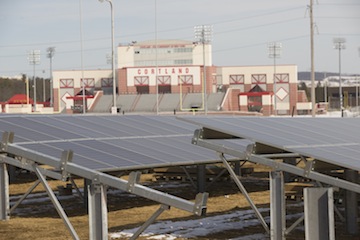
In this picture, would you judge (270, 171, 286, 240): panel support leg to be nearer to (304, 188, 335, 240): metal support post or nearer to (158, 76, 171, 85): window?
(304, 188, 335, 240): metal support post

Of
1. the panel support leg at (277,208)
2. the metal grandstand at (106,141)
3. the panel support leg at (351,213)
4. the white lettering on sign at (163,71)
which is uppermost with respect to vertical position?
the white lettering on sign at (163,71)

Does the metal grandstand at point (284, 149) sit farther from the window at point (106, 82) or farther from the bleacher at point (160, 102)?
Result: the window at point (106, 82)

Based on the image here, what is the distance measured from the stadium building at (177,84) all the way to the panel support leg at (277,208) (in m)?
95.6

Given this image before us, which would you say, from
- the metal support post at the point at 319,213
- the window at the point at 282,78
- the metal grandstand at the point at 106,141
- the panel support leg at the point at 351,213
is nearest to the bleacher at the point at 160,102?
the window at the point at 282,78

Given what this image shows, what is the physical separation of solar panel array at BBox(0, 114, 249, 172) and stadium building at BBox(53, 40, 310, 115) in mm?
81772

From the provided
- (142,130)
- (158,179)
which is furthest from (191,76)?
(142,130)

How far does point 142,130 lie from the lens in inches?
1298

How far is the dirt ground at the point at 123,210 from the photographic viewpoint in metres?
24.8

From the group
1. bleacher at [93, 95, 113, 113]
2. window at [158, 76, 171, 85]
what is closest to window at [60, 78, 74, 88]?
bleacher at [93, 95, 113, 113]

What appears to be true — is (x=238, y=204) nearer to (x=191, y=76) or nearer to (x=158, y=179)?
(x=158, y=179)

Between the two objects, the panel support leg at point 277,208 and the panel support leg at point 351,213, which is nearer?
the panel support leg at point 277,208

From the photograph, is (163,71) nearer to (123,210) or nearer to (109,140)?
(123,210)

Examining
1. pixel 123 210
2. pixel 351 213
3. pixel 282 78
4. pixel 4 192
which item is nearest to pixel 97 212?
pixel 4 192

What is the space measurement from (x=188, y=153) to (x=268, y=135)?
9.37m
